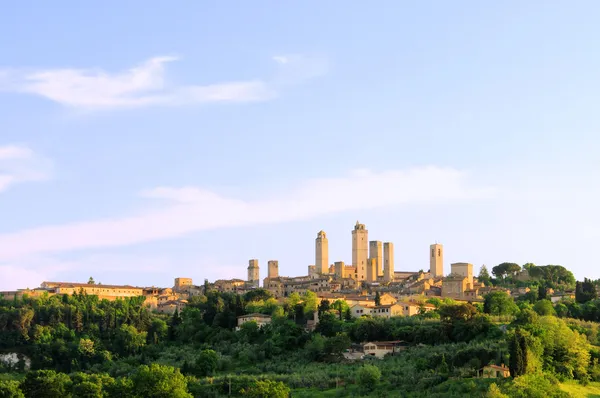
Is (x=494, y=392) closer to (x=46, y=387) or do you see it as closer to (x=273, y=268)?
(x=46, y=387)

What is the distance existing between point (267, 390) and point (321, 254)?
5670 centimetres

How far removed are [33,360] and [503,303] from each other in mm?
31109

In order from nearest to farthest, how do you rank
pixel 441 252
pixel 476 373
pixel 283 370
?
pixel 476 373, pixel 283 370, pixel 441 252

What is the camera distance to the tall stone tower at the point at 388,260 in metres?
95.9

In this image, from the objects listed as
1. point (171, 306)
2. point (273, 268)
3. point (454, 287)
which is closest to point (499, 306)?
point (454, 287)

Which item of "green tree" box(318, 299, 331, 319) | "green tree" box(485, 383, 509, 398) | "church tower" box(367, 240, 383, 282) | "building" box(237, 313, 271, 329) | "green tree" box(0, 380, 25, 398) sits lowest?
"green tree" box(0, 380, 25, 398)

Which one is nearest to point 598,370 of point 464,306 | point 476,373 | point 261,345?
point 476,373

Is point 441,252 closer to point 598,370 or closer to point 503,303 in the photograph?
point 503,303

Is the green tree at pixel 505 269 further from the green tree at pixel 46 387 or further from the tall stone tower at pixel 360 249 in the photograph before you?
the green tree at pixel 46 387

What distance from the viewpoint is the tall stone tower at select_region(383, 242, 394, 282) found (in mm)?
95938

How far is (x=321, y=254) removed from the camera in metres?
97.9

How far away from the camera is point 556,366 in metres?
43.8

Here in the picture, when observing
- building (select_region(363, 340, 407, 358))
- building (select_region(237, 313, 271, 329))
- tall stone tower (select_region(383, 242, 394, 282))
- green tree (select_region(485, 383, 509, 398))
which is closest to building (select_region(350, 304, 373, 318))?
building (select_region(237, 313, 271, 329))

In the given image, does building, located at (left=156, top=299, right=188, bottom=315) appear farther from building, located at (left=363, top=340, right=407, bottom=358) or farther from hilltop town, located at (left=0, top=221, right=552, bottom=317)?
building, located at (left=363, top=340, right=407, bottom=358)
